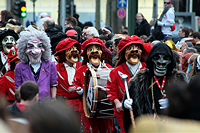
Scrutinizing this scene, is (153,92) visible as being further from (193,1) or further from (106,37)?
(193,1)

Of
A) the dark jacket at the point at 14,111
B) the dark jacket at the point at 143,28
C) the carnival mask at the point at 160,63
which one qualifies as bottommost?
the dark jacket at the point at 14,111

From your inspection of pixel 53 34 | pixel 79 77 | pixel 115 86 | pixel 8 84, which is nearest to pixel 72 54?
pixel 79 77

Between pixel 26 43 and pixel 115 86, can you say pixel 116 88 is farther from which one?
pixel 26 43

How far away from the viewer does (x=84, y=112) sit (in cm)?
772

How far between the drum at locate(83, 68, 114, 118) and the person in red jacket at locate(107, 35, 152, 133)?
0.46 m

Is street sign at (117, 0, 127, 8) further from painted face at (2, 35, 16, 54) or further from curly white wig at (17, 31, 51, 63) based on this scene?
curly white wig at (17, 31, 51, 63)

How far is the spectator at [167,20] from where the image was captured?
38.7 feet

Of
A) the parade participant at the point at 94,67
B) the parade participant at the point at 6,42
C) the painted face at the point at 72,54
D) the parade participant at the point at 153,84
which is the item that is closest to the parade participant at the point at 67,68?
the painted face at the point at 72,54

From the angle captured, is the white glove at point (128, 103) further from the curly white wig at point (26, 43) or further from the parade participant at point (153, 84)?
the curly white wig at point (26, 43)

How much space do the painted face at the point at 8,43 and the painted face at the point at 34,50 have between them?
2.52 m

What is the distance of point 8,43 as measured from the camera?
9.91m

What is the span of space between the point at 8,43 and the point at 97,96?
11.2 ft

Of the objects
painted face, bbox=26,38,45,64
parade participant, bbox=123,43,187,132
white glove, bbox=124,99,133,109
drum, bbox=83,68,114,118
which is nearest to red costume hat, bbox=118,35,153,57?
drum, bbox=83,68,114,118

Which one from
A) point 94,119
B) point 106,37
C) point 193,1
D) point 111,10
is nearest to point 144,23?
point 106,37
